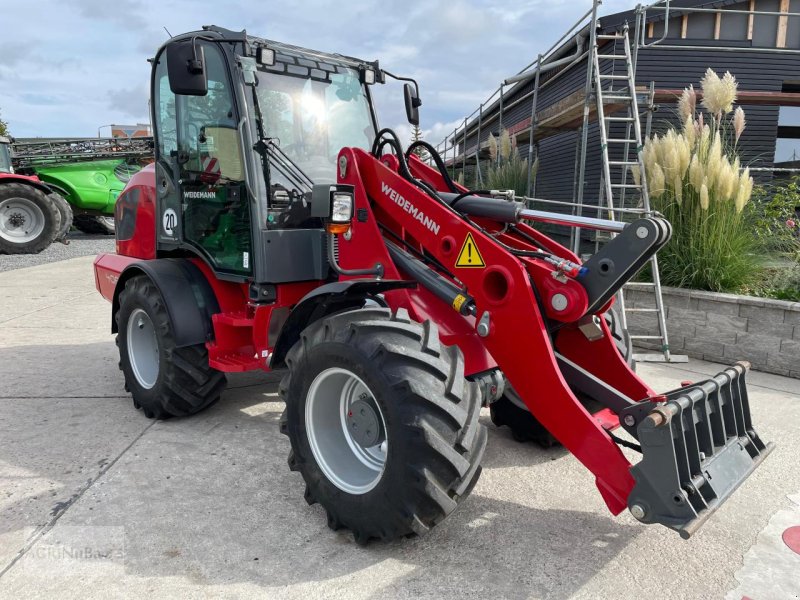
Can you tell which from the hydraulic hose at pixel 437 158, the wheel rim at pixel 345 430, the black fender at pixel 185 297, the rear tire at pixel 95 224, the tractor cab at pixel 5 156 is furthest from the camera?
the rear tire at pixel 95 224

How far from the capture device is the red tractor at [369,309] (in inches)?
101

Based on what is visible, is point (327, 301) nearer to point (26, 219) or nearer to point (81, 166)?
point (26, 219)

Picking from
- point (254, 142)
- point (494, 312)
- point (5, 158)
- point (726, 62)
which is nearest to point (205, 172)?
point (254, 142)

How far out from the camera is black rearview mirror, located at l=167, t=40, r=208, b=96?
132 inches

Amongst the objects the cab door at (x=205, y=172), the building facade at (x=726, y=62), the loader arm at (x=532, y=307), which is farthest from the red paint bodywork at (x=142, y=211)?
the building facade at (x=726, y=62)

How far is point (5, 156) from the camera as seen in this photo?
1491 centimetres

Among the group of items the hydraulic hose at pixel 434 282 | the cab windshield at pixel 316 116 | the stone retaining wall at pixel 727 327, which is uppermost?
→ the cab windshield at pixel 316 116

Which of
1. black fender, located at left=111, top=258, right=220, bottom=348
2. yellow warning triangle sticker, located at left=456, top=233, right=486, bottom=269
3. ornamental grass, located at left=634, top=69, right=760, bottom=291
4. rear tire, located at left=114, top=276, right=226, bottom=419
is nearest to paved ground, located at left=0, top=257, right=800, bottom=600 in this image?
rear tire, located at left=114, top=276, right=226, bottom=419

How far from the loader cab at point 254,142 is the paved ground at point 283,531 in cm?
123

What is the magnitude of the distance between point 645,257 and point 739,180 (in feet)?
14.0

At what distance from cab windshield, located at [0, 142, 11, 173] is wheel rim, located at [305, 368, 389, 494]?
49.7 feet

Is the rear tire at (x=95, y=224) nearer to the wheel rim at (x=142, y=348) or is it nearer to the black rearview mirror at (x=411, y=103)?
the wheel rim at (x=142, y=348)

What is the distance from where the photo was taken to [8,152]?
49.6ft

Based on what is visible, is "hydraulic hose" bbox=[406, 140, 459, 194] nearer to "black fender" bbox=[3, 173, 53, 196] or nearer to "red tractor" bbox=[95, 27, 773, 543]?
"red tractor" bbox=[95, 27, 773, 543]
